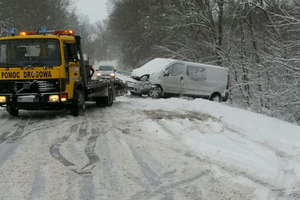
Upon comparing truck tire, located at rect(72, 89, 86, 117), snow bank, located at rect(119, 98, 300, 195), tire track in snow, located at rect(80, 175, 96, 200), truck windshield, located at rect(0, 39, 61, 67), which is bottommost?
tire track in snow, located at rect(80, 175, 96, 200)

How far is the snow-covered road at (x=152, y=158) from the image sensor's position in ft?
15.5

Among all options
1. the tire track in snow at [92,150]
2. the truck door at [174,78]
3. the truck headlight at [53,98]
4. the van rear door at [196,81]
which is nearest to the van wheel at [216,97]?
the van rear door at [196,81]

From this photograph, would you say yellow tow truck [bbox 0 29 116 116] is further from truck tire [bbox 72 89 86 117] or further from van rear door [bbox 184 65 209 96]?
van rear door [bbox 184 65 209 96]

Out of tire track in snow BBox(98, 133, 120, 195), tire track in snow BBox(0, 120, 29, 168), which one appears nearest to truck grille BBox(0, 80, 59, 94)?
tire track in snow BBox(0, 120, 29, 168)

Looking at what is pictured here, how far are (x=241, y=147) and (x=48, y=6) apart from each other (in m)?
44.2

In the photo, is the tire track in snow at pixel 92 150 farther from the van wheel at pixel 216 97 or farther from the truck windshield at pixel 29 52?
the van wheel at pixel 216 97

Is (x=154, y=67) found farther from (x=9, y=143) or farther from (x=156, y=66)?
(x=9, y=143)

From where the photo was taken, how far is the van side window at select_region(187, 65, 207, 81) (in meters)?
18.0

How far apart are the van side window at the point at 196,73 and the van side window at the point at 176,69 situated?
329mm

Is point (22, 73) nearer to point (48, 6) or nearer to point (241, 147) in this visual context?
point (241, 147)

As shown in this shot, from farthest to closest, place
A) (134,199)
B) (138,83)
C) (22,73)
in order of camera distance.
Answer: (138,83), (22,73), (134,199)

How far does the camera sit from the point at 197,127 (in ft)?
→ 28.2

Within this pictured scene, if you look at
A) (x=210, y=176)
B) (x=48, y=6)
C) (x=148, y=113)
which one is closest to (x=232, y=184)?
(x=210, y=176)

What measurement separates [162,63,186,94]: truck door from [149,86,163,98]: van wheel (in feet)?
0.83
